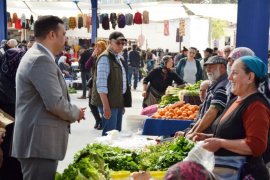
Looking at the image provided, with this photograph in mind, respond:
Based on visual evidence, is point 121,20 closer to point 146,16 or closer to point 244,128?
point 146,16

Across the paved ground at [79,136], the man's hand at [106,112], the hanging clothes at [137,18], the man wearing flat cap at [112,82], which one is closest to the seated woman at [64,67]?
the hanging clothes at [137,18]

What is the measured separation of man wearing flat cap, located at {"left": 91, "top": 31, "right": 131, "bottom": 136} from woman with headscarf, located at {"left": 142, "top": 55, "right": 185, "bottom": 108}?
8.15 ft

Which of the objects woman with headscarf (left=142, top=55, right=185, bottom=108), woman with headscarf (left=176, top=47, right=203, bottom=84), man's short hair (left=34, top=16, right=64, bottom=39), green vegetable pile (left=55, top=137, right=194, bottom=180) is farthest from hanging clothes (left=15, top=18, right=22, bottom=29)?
man's short hair (left=34, top=16, right=64, bottom=39)

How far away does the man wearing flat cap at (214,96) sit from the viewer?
4754 millimetres

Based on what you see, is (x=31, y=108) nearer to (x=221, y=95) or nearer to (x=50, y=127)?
(x=50, y=127)

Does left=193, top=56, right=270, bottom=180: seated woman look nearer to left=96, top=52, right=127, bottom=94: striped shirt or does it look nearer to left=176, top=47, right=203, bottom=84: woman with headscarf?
left=96, top=52, right=127, bottom=94: striped shirt

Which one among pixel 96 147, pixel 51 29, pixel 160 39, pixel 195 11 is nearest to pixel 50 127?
pixel 51 29

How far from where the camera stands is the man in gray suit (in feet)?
11.7

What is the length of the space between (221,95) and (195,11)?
17.4 meters

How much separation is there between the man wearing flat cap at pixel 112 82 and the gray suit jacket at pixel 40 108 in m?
2.95

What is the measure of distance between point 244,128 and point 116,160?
130cm

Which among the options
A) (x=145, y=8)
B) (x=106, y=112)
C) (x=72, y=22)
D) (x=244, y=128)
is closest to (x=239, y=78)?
Answer: (x=244, y=128)

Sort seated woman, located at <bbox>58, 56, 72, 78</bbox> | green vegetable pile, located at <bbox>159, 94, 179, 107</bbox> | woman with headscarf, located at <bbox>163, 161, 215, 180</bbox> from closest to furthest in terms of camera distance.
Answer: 1. woman with headscarf, located at <bbox>163, 161, 215, 180</bbox>
2. green vegetable pile, located at <bbox>159, 94, 179, 107</bbox>
3. seated woman, located at <bbox>58, 56, 72, 78</bbox>

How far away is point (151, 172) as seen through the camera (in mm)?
4051
